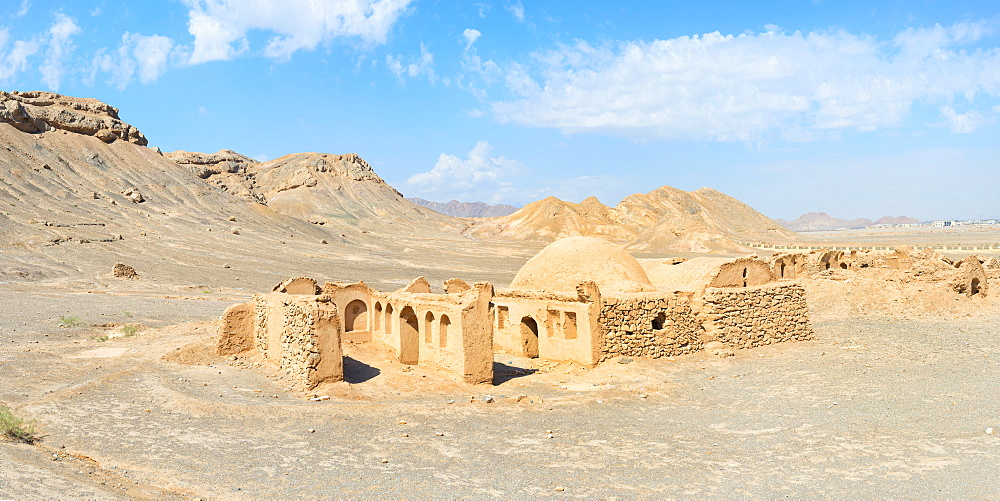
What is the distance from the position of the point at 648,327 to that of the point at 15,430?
463 inches

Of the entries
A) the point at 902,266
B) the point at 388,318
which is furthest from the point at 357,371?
the point at 902,266

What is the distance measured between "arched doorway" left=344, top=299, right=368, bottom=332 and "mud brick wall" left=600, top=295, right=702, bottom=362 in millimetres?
6936

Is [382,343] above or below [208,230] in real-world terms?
below

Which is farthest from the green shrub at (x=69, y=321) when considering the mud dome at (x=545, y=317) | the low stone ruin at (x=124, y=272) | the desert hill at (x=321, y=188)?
the desert hill at (x=321, y=188)

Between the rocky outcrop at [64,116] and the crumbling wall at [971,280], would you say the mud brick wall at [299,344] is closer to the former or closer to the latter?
the crumbling wall at [971,280]

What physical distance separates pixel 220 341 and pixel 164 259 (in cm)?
2571

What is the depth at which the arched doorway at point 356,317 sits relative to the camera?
18.3 meters

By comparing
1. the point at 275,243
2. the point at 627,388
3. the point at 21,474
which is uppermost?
the point at 275,243

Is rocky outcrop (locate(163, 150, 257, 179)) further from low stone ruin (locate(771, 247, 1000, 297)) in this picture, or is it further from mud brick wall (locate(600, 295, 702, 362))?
mud brick wall (locate(600, 295, 702, 362))

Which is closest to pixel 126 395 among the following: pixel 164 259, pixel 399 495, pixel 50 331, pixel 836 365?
pixel 399 495

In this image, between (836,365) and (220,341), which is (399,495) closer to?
(220,341)

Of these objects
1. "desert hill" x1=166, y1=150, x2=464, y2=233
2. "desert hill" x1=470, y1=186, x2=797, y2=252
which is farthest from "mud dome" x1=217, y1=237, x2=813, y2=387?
"desert hill" x1=166, y1=150, x2=464, y2=233

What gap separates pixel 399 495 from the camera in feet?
23.5

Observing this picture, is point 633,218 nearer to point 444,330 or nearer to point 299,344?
point 444,330
